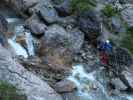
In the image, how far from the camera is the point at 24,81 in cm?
1435

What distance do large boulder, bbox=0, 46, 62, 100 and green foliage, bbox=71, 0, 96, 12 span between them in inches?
250

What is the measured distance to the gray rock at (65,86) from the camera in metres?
15.7

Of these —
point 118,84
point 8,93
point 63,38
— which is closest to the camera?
point 8,93

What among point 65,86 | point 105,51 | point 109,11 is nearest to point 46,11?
point 109,11

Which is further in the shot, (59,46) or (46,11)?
(46,11)

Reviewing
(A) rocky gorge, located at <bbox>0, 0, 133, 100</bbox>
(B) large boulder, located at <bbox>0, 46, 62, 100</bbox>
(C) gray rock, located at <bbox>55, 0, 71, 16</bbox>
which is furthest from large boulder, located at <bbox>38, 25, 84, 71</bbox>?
(B) large boulder, located at <bbox>0, 46, 62, 100</bbox>

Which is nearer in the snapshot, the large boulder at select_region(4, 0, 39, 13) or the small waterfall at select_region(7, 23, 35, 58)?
the small waterfall at select_region(7, 23, 35, 58)

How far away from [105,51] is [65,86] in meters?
3.56

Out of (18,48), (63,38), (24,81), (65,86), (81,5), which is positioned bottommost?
(65,86)

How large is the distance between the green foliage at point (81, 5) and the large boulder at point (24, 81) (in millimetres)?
6340

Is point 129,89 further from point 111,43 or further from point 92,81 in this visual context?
point 111,43

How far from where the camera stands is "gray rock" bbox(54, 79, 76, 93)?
618 inches

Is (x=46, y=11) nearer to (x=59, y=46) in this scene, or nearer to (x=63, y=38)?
(x=63, y=38)

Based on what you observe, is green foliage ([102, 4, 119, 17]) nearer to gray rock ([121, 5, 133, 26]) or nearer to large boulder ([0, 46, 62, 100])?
gray rock ([121, 5, 133, 26])
